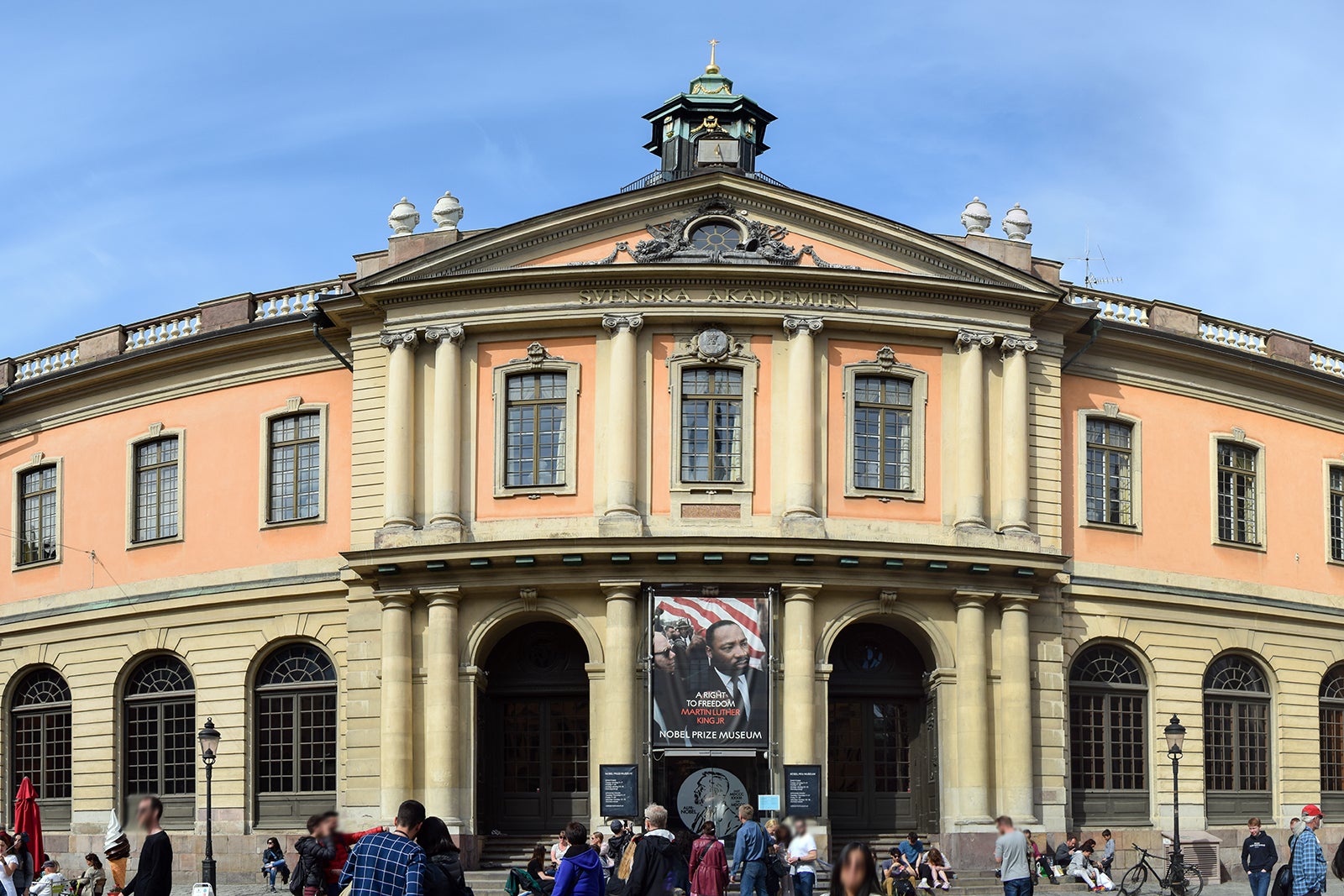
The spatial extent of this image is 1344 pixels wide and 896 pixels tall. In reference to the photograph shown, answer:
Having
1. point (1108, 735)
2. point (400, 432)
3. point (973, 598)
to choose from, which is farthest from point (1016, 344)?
point (400, 432)

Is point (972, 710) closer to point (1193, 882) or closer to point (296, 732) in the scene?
point (1193, 882)

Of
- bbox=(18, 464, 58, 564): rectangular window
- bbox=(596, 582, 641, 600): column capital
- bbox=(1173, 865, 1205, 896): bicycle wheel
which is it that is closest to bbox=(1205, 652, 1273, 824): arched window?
bbox=(1173, 865, 1205, 896): bicycle wheel

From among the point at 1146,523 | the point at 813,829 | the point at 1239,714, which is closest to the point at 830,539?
the point at 813,829

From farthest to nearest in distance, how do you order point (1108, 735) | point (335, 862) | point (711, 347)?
point (1108, 735) < point (711, 347) < point (335, 862)

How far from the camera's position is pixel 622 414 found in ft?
114

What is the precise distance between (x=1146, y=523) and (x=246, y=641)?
18.2 m

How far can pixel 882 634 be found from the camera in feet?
120

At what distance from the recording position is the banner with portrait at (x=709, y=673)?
111 ft

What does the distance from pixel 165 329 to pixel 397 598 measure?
9.42m

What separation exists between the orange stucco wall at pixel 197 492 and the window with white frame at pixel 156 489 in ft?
0.93

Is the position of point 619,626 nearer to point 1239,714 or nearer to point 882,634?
point 882,634

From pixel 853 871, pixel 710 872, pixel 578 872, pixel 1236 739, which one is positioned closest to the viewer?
pixel 853 871

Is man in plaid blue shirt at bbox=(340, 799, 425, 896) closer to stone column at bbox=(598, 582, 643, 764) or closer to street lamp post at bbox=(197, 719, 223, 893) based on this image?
street lamp post at bbox=(197, 719, 223, 893)

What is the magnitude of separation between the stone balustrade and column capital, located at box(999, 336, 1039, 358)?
1291 centimetres
